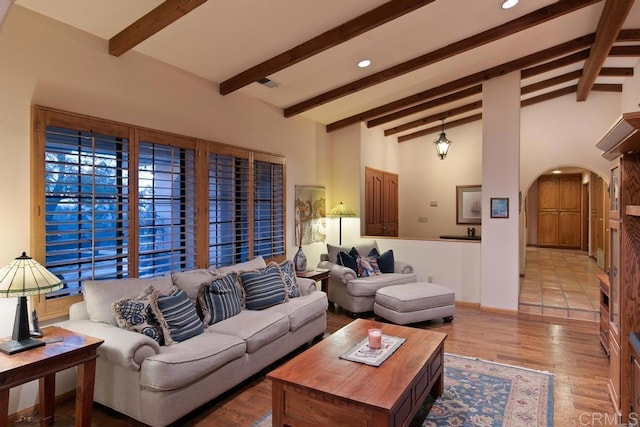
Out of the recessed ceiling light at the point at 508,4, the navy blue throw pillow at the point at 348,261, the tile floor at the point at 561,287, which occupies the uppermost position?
the recessed ceiling light at the point at 508,4

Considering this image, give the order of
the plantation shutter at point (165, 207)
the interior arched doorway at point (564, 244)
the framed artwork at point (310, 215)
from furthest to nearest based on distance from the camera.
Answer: the framed artwork at point (310, 215)
the interior arched doorway at point (564, 244)
the plantation shutter at point (165, 207)

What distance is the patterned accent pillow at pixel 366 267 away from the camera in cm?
528

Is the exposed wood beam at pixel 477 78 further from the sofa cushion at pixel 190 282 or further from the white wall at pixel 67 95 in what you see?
the sofa cushion at pixel 190 282

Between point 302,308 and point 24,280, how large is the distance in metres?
2.25

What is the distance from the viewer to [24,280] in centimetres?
217

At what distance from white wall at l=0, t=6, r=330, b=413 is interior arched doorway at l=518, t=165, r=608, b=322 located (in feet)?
16.6

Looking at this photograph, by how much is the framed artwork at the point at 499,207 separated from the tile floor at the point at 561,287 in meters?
1.37

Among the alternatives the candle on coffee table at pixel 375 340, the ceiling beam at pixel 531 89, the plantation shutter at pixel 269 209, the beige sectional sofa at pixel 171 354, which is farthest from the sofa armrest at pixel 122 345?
the ceiling beam at pixel 531 89

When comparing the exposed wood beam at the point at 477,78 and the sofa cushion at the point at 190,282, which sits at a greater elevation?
the exposed wood beam at the point at 477,78

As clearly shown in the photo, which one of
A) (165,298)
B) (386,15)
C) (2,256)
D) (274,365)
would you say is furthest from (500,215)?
(2,256)

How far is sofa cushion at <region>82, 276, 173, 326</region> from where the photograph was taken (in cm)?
272

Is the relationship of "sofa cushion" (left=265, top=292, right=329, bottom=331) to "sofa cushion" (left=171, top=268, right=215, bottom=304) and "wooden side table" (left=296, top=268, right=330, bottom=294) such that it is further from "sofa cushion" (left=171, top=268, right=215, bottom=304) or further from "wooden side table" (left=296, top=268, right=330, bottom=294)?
"sofa cushion" (left=171, top=268, right=215, bottom=304)

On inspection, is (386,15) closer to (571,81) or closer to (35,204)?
(35,204)

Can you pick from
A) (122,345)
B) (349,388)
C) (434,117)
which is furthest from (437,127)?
(122,345)
